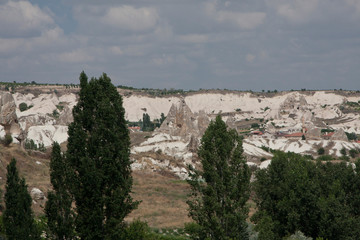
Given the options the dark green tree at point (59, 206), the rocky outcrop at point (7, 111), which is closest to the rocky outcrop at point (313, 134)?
the rocky outcrop at point (7, 111)

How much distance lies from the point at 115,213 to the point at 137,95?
180 metres

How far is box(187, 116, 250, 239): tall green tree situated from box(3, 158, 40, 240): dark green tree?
20.9ft

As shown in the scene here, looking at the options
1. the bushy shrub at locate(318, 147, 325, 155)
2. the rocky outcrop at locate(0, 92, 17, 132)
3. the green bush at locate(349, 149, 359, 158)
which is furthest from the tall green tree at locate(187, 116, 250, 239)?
the bushy shrub at locate(318, 147, 325, 155)

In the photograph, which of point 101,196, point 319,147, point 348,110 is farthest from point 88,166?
point 348,110

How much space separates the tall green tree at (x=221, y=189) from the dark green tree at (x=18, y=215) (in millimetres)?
6367

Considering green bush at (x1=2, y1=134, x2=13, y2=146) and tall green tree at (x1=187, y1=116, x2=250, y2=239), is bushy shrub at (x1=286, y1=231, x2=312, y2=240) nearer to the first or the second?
tall green tree at (x1=187, y1=116, x2=250, y2=239)

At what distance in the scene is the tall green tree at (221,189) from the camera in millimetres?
20734

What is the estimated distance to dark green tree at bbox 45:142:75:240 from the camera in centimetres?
1842

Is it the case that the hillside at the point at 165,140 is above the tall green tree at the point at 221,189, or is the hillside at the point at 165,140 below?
below

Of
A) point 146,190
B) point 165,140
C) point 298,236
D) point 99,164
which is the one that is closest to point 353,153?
point 165,140

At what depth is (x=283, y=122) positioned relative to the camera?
16462 centimetres

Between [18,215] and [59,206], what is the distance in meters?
1.42

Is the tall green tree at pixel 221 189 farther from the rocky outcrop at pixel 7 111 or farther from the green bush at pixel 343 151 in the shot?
the green bush at pixel 343 151

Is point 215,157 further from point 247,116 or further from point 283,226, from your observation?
point 247,116
